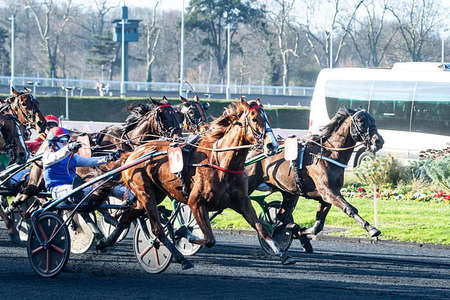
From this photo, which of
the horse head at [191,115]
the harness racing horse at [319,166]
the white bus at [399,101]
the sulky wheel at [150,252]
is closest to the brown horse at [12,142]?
the sulky wheel at [150,252]

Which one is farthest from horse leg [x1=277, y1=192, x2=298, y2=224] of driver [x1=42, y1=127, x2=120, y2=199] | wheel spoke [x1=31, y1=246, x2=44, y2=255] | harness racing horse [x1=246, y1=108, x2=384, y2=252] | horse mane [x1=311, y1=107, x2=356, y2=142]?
wheel spoke [x1=31, y1=246, x2=44, y2=255]

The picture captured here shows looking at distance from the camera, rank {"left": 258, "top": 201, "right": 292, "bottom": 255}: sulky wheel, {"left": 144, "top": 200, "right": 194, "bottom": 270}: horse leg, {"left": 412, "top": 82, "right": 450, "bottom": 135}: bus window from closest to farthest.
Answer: {"left": 144, "top": 200, "right": 194, "bottom": 270}: horse leg < {"left": 258, "top": 201, "right": 292, "bottom": 255}: sulky wheel < {"left": 412, "top": 82, "right": 450, "bottom": 135}: bus window

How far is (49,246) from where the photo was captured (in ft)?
24.7

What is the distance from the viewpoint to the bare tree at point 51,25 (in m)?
54.6

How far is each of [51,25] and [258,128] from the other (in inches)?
2396

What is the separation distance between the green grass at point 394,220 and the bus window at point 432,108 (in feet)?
22.3

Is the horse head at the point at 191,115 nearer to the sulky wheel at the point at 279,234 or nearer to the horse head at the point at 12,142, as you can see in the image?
the horse head at the point at 12,142

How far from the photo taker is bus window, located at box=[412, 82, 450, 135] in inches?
790

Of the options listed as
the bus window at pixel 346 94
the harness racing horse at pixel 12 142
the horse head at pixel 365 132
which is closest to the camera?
the horse head at pixel 365 132

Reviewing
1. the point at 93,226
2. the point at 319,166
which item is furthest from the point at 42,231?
the point at 319,166

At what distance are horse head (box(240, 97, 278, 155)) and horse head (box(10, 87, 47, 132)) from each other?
5311 mm

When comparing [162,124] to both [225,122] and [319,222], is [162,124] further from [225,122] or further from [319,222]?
[225,122]

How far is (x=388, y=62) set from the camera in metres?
63.7

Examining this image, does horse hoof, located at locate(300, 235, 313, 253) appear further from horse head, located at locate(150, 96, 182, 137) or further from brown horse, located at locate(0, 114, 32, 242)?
brown horse, located at locate(0, 114, 32, 242)
